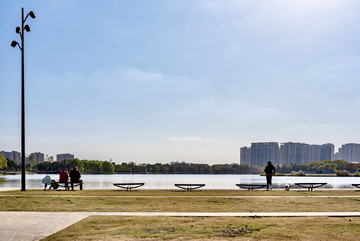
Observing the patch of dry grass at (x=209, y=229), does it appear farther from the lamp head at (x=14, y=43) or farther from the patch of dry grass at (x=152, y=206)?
the lamp head at (x=14, y=43)

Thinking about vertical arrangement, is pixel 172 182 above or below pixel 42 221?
below

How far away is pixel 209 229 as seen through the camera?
31.0 ft

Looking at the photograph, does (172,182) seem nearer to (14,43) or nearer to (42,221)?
(14,43)

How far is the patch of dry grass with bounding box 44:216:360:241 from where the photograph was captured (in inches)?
332

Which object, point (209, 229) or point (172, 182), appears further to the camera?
point (172, 182)

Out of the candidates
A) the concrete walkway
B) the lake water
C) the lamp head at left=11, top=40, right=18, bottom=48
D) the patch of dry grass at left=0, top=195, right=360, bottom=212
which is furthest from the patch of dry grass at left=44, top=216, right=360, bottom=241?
the lake water

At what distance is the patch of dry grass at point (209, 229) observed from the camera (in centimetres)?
844

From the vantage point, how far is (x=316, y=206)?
15344 mm

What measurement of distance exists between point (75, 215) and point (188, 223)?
4.32 m

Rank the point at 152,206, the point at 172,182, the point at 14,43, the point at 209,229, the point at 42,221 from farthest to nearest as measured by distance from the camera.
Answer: the point at 172,182
the point at 14,43
the point at 152,206
the point at 42,221
the point at 209,229

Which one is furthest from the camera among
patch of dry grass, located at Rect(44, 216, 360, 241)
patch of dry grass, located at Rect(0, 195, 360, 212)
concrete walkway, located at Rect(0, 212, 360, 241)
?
patch of dry grass, located at Rect(0, 195, 360, 212)

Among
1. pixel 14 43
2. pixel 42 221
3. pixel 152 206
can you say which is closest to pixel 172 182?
pixel 14 43

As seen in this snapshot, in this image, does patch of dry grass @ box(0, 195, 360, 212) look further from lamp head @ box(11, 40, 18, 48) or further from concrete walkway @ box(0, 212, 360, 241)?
lamp head @ box(11, 40, 18, 48)

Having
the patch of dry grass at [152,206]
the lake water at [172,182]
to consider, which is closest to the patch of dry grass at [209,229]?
the patch of dry grass at [152,206]
